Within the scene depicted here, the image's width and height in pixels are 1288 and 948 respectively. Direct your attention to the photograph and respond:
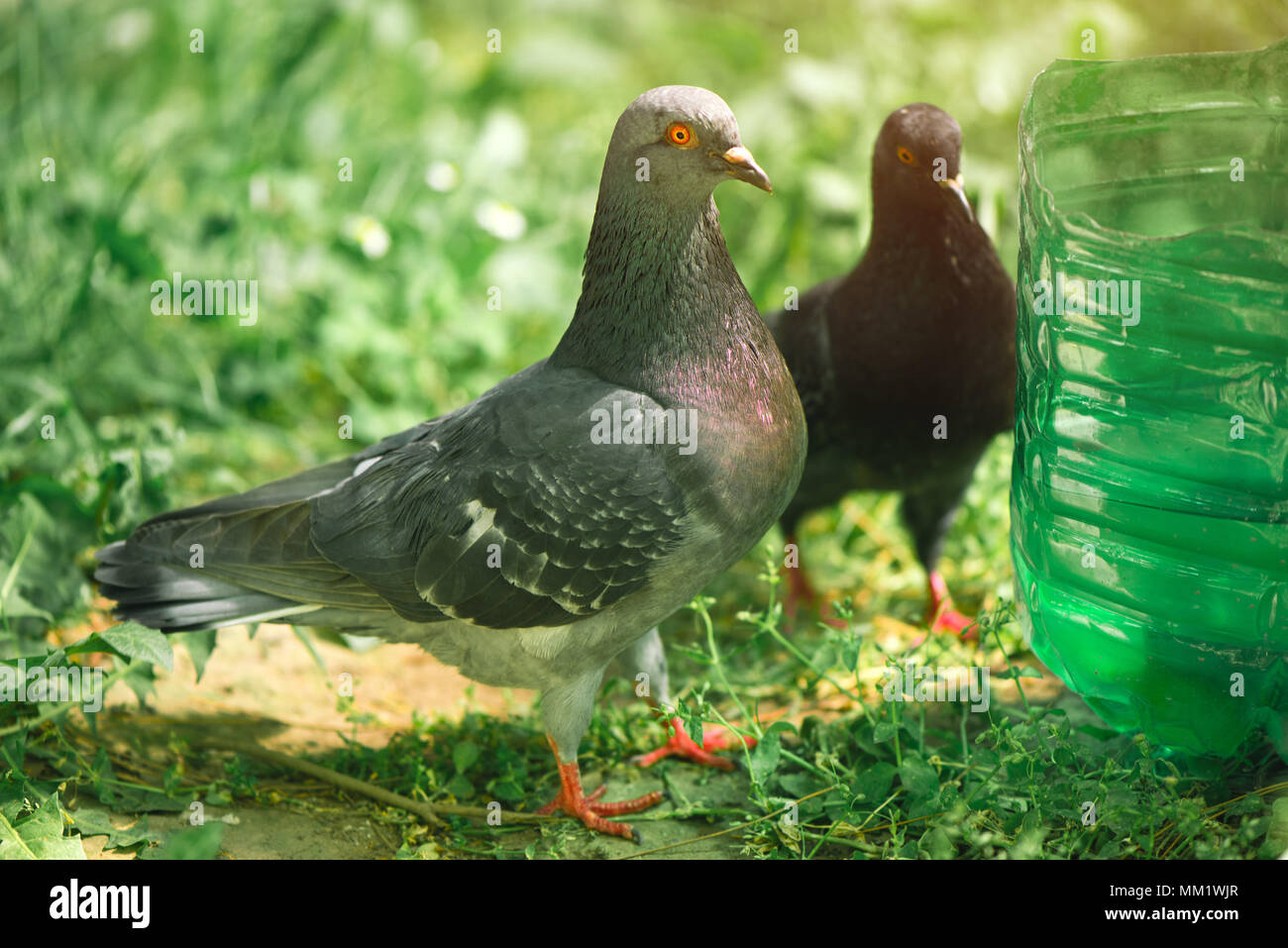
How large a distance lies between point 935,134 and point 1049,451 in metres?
1.02

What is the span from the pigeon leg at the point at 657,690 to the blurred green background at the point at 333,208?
1241 millimetres

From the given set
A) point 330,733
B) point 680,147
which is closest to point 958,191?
point 680,147

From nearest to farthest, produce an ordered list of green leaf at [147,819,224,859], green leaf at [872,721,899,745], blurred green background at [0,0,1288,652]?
Result: green leaf at [147,819,224,859] → green leaf at [872,721,899,745] → blurred green background at [0,0,1288,652]

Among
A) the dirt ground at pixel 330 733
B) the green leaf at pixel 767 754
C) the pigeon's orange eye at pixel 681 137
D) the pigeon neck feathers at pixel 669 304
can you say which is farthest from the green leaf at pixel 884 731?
the pigeon's orange eye at pixel 681 137

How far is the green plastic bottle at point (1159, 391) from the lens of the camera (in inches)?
102

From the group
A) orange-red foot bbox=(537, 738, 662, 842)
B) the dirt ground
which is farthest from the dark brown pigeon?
orange-red foot bbox=(537, 738, 662, 842)

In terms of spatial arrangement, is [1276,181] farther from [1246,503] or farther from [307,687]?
[307,687]

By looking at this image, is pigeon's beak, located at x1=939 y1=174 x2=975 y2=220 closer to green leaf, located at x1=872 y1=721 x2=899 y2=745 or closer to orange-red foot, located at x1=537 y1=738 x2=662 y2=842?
green leaf, located at x1=872 y1=721 x2=899 y2=745

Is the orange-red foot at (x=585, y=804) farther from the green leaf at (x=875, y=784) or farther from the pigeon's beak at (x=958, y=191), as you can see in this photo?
the pigeon's beak at (x=958, y=191)

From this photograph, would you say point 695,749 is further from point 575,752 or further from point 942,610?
point 942,610

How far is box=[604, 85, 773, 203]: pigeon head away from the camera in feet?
8.55

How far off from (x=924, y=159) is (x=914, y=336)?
1.66 feet

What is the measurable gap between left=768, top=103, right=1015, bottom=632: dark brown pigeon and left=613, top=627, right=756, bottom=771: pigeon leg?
3.14ft
